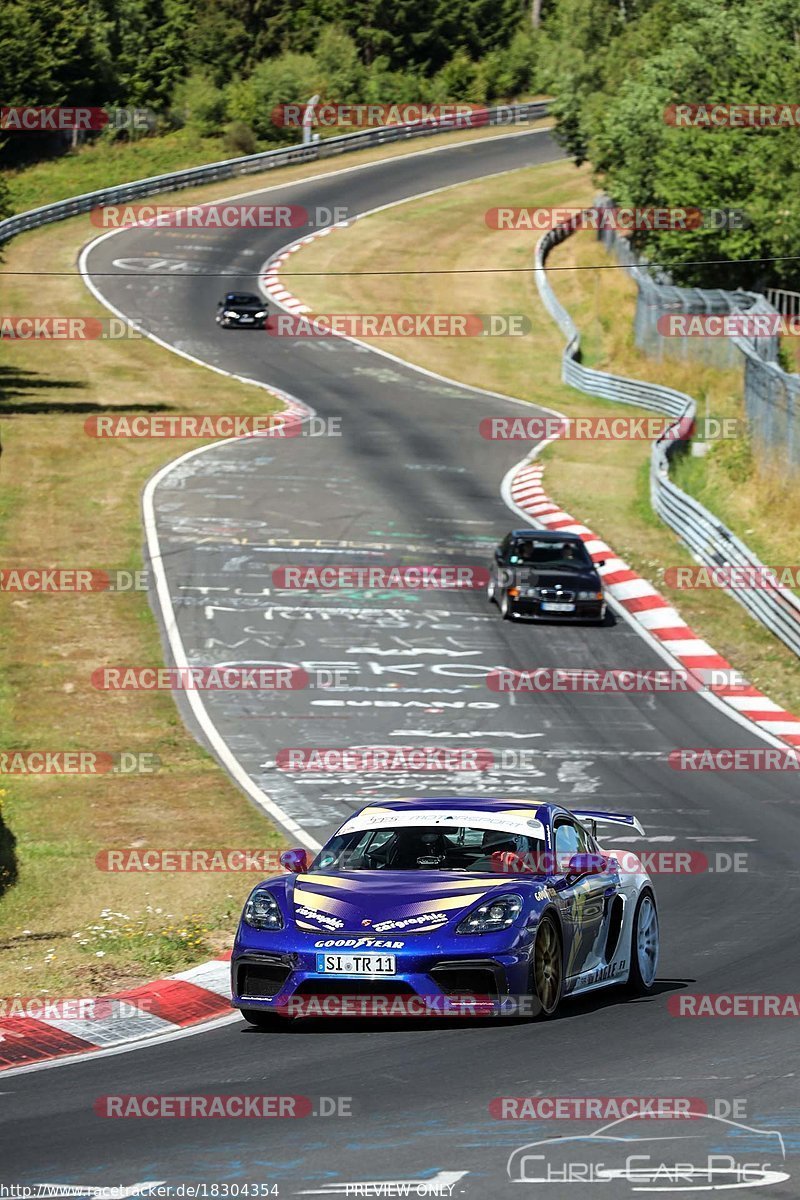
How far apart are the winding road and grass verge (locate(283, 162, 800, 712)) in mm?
1865

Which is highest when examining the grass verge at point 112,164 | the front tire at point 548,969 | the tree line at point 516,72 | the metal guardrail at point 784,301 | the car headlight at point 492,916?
the tree line at point 516,72

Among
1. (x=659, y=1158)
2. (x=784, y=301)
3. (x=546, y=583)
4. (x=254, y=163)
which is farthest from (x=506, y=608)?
(x=254, y=163)

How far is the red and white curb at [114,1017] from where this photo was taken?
10734mm

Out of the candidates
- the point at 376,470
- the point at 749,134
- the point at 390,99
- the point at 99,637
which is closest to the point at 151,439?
the point at 376,470

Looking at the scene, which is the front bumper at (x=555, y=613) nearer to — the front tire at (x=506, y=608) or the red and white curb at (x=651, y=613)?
the front tire at (x=506, y=608)

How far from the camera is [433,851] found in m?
11.7

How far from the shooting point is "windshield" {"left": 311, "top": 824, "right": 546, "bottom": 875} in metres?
11.5

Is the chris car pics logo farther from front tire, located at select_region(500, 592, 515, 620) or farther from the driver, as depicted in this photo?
front tire, located at select_region(500, 592, 515, 620)

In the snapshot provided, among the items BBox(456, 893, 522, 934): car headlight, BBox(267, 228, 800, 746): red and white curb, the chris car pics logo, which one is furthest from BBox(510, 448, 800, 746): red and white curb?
the chris car pics logo

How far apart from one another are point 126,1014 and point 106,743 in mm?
12249

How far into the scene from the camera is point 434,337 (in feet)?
209

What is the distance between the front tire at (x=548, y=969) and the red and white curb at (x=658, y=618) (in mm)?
14153

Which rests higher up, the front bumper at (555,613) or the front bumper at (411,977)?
the front bumper at (411,977)

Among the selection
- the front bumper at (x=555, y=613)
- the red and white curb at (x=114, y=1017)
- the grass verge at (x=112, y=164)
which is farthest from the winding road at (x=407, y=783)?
the grass verge at (x=112, y=164)
